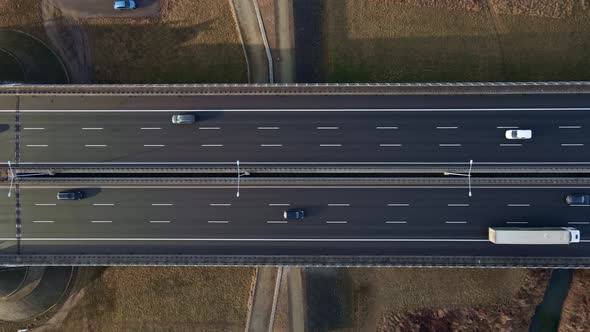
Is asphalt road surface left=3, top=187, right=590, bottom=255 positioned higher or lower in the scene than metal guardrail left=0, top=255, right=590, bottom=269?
higher

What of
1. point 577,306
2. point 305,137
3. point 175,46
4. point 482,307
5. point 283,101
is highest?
point 175,46

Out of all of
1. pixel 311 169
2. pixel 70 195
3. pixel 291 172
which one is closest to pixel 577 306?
pixel 311 169

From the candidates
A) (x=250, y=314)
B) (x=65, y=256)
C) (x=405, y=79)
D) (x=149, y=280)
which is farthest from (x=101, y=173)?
(x=405, y=79)

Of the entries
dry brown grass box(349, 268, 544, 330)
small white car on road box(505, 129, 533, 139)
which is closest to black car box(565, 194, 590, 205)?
small white car on road box(505, 129, 533, 139)

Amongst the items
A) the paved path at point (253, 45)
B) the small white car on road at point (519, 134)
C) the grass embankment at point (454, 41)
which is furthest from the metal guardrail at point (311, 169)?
the paved path at point (253, 45)

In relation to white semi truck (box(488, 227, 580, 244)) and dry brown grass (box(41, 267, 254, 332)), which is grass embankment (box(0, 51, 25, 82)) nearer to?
dry brown grass (box(41, 267, 254, 332))

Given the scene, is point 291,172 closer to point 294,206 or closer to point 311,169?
point 311,169
